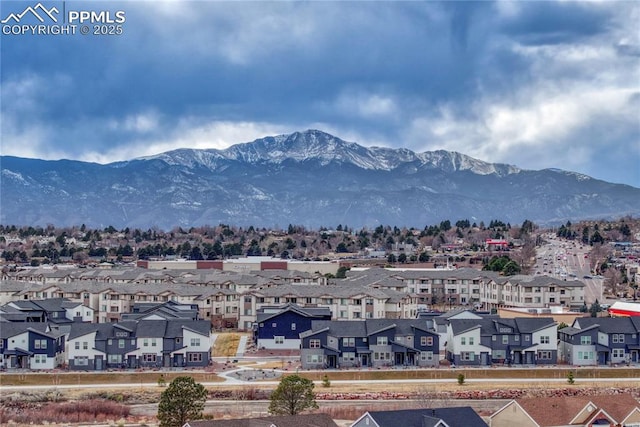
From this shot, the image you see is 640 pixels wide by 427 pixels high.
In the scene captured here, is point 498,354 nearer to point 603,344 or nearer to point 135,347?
point 603,344

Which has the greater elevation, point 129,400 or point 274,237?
point 274,237

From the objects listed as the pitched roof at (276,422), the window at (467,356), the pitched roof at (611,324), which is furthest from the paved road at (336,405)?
the pitched roof at (611,324)

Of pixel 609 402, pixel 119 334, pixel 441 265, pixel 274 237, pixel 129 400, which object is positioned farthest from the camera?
pixel 274 237

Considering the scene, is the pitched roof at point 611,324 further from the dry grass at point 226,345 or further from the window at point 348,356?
the dry grass at point 226,345

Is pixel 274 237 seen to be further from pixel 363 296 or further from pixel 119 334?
pixel 119 334

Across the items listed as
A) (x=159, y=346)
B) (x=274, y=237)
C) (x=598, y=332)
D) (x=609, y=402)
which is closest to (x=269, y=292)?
(x=159, y=346)

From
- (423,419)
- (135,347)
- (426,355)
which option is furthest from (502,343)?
(423,419)
